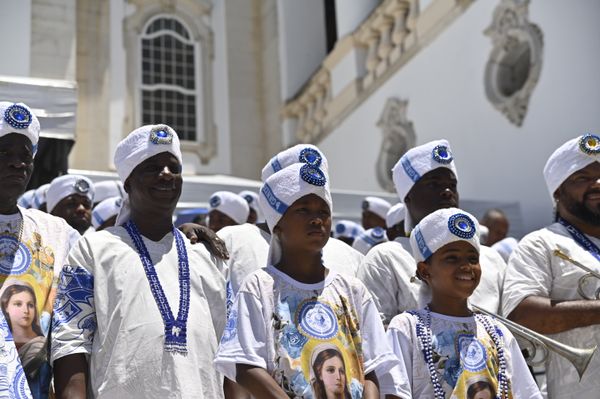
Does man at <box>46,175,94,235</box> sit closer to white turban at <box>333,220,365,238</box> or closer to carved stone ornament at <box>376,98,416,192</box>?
white turban at <box>333,220,365,238</box>

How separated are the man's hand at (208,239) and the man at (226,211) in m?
2.65

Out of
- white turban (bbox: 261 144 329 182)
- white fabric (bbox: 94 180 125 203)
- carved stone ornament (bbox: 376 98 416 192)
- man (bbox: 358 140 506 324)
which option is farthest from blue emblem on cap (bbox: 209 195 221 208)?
carved stone ornament (bbox: 376 98 416 192)

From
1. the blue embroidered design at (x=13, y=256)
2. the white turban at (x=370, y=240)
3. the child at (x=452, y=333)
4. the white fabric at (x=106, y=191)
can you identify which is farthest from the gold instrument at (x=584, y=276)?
the white fabric at (x=106, y=191)

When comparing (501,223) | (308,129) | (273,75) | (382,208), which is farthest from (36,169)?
(273,75)

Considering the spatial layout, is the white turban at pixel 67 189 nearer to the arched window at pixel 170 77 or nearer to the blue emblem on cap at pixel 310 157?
the blue emblem on cap at pixel 310 157

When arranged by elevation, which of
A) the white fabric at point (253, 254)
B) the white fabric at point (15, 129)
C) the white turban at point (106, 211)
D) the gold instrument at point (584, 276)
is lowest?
the gold instrument at point (584, 276)

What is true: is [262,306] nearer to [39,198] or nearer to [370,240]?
[370,240]

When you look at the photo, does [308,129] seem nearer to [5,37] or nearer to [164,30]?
[164,30]

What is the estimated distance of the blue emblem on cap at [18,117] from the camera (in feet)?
12.9

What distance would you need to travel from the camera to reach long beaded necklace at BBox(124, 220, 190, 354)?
140 inches

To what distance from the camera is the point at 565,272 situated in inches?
174

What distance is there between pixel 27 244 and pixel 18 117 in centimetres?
56

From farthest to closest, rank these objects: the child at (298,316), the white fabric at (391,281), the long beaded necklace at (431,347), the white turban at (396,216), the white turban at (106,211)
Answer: the white turban at (106,211) → the white turban at (396,216) → the white fabric at (391,281) → the long beaded necklace at (431,347) → the child at (298,316)

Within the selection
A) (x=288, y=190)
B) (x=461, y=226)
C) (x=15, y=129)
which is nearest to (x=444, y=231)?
(x=461, y=226)
